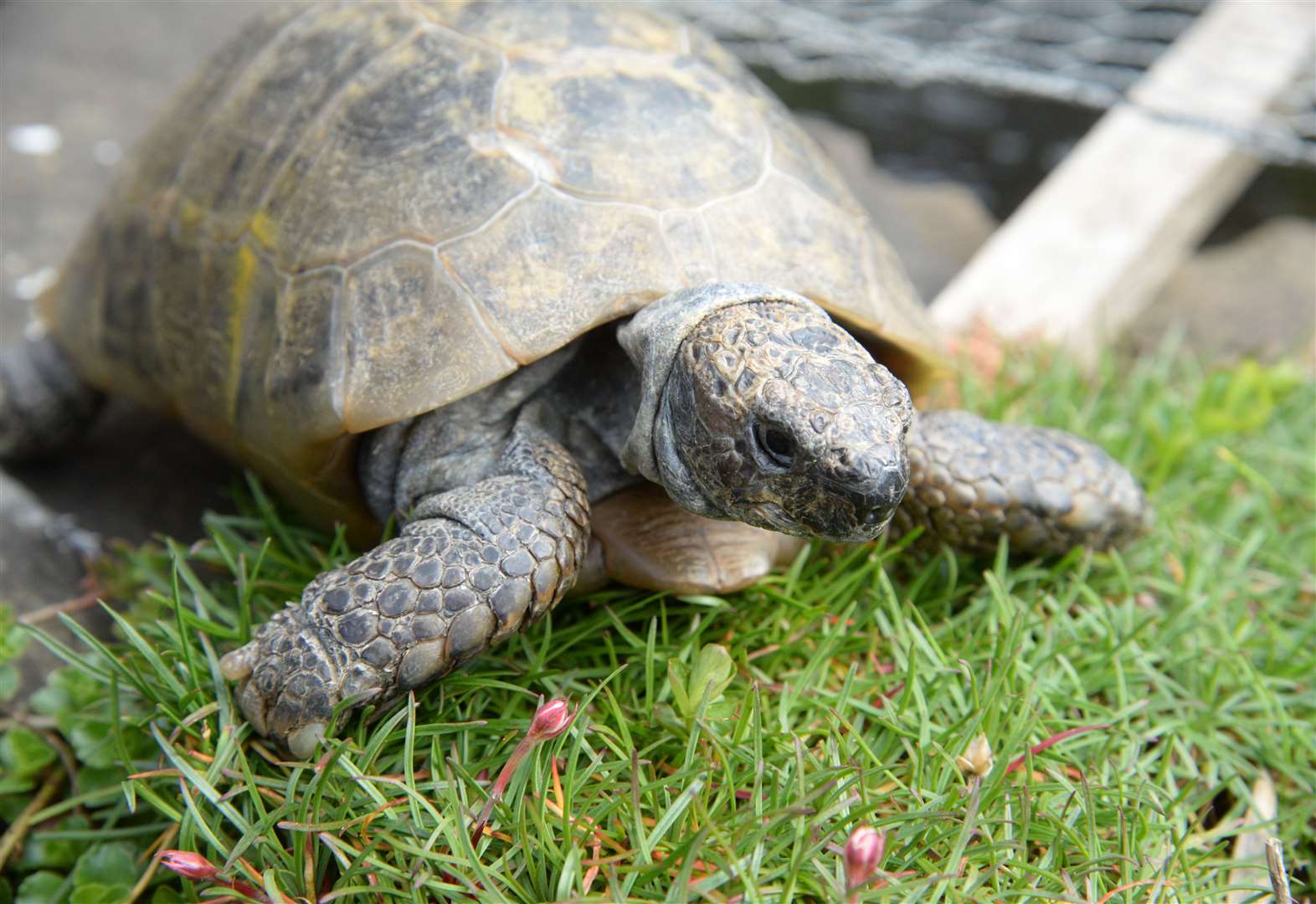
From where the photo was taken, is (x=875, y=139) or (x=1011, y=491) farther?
(x=875, y=139)

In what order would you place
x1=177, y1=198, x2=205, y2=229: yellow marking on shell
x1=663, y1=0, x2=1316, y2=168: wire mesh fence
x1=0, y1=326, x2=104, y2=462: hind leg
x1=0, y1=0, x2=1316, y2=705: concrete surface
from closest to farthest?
x1=177, y1=198, x2=205, y2=229: yellow marking on shell
x1=0, y1=0, x2=1316, y2=705: concrete surface
x1=0, y1=326, x2=104, y2=462: hind leg
x1=663, y1=0, x2=1316, y2=168: wire mesh fence

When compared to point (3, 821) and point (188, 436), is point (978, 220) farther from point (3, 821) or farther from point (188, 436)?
point (3, 821)

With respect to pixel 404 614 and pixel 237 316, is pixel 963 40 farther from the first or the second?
pixel 404 614

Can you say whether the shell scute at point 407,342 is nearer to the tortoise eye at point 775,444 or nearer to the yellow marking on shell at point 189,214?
the tortoise eye at point 775,444

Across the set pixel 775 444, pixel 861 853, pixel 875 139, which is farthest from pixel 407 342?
pixel 875 139

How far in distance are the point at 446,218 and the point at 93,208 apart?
2.84 meters

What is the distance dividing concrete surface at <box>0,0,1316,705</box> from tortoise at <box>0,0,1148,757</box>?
0.51 metres

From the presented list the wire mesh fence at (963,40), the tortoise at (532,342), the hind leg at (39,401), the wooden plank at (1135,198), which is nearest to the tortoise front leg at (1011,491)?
the tortoise at (532,342)

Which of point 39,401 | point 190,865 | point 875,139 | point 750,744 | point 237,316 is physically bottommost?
point 875,139

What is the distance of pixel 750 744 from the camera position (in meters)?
1.81

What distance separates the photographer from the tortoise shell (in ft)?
6.56

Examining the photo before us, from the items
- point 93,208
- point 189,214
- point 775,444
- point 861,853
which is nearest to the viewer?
point 861,853

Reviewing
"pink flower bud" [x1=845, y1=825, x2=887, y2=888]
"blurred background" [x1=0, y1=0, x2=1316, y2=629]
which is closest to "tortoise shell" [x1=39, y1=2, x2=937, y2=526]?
"blurred background" [x1=0, y1=0, x2=1316, y2=629]

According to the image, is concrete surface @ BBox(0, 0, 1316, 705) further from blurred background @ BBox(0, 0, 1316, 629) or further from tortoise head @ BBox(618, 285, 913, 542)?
tortoise head @ BBox(618, 285, 913, 542)
